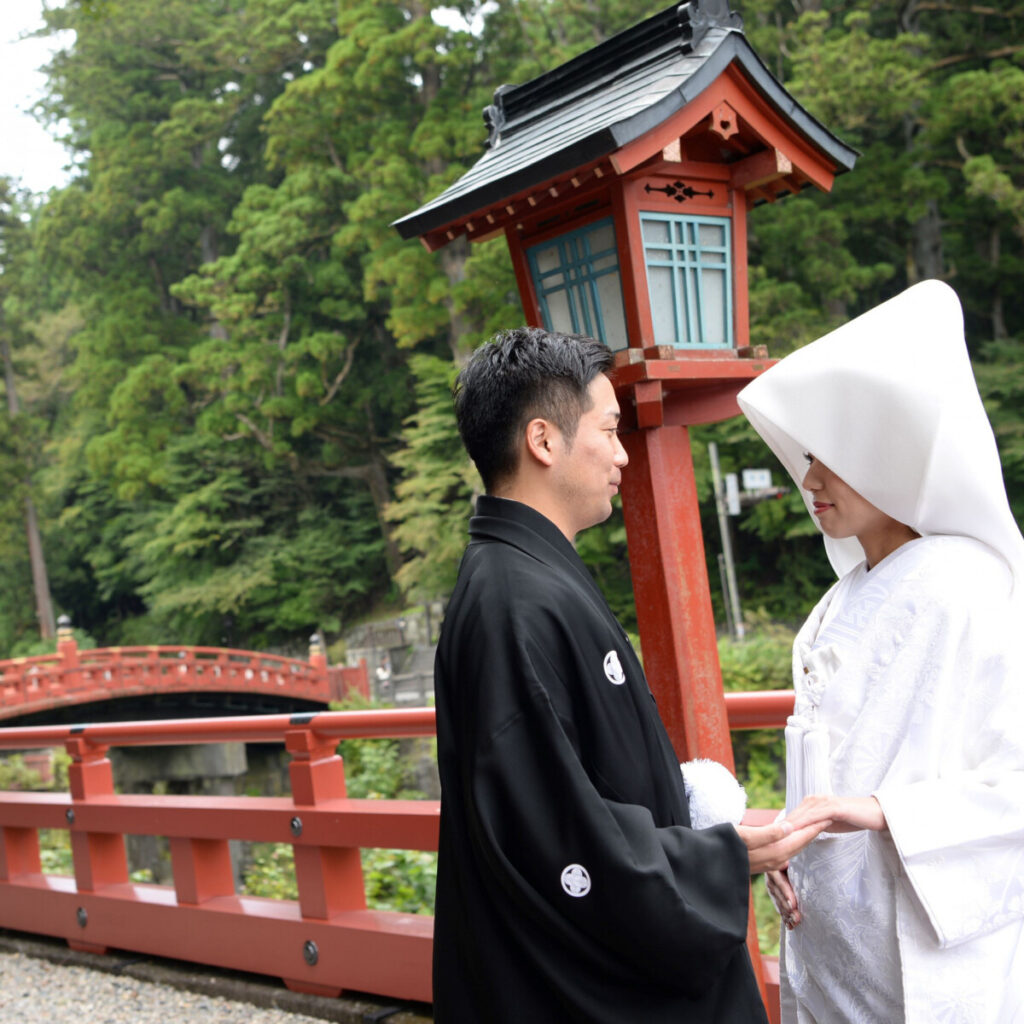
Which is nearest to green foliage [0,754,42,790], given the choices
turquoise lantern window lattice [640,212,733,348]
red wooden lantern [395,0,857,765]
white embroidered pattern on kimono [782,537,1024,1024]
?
red wooden lantern [395,0,857,765]

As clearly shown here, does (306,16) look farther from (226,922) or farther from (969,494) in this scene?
(969,494)

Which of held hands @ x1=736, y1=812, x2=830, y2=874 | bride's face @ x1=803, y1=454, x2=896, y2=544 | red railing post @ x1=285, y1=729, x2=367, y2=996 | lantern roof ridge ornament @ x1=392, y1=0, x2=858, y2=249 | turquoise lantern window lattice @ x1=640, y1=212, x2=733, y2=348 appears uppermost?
lantern roof ridge ornament @ x1=392, y1=0, x2=858, y2=249

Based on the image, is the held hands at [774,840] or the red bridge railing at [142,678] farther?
the red bridge railing at [142,678]

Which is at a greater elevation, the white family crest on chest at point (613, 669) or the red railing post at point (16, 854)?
the white family crest on chest at point (613, 669)

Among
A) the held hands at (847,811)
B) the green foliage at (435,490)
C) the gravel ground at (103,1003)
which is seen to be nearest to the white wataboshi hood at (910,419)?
the held hands at (847,811)

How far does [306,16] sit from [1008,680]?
20685 mm

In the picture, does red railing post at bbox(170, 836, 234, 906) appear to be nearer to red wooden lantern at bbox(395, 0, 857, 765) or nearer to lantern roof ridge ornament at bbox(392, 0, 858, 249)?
red wooden lantern at bbox(395, 0, 857, 765)

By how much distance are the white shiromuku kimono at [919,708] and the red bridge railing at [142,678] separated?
635 inches

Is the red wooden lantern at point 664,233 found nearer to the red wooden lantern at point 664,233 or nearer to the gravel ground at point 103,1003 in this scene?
the red wooden lantern at point 664,233

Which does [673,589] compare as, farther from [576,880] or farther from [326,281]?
[326,281]

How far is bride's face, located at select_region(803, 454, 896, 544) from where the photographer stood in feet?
5.69

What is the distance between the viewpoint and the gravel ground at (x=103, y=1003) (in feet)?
11.4

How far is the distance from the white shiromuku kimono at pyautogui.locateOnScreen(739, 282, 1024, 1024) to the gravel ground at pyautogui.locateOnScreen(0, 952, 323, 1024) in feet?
7.46

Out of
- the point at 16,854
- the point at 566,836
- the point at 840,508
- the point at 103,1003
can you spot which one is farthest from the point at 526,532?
the point at 16,854
